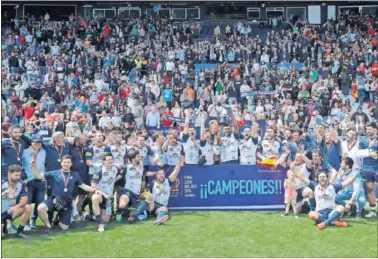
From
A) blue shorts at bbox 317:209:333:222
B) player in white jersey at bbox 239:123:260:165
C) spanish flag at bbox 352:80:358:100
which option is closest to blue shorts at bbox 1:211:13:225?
player in white jersey at bbox 239:123:260:165

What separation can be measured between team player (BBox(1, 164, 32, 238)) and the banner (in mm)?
3091

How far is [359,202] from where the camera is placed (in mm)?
11914

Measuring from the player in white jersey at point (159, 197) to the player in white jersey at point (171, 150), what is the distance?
2.18 feet

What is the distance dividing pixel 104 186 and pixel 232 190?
2.59 metres

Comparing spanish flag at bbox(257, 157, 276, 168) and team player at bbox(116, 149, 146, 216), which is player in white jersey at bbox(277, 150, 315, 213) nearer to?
spanish flag at bbox(257, 157, 276, 168)

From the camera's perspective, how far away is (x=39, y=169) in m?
11.4

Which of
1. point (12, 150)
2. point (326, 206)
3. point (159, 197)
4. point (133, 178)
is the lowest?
point (326, 206)

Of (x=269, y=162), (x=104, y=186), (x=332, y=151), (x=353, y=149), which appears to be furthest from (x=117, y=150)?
(x=353, y=149)

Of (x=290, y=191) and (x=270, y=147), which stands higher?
(x=270, y=147)

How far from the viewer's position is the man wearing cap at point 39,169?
36.8 ft

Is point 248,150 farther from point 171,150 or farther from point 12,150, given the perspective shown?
point 12,150

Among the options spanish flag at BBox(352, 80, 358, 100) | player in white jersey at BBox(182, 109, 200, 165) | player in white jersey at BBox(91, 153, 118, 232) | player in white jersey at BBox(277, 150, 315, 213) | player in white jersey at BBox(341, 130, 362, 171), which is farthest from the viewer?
spanish flag at BBox(352, 80, 358, 100)

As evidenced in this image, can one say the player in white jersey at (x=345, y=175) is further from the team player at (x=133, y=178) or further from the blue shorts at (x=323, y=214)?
the team player at (x=133, y=178)

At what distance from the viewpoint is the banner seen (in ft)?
41.5
